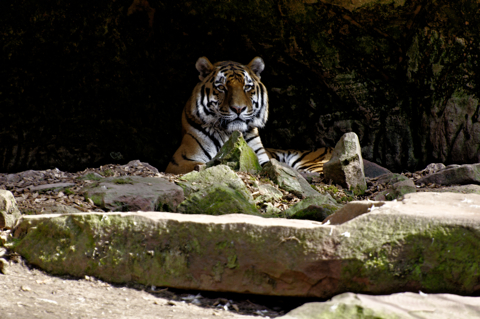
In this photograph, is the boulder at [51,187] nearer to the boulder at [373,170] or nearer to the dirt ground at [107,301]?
the dirt ground at [107,301]

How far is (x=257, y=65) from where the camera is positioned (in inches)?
253

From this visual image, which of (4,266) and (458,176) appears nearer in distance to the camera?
(4,266)

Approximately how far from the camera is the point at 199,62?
6336 mm

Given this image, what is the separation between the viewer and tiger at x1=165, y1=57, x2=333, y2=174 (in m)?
6.02

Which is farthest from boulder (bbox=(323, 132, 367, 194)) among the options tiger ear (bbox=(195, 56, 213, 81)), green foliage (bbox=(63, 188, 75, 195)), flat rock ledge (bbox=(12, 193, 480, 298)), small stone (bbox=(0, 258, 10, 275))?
small stone (bbox=(0, 258, 10, 275))

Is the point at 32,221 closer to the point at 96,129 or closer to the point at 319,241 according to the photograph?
the point at 319,241

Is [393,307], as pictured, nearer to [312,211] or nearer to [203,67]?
[312,211]

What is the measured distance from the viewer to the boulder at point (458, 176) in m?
4.62

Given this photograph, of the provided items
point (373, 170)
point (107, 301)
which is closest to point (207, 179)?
point (107, 301)

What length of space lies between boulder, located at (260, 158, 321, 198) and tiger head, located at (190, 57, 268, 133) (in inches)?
62.0

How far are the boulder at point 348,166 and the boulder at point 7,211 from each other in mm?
3097

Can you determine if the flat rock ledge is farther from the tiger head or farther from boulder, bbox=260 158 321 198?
the tiger head

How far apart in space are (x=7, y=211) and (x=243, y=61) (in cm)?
483

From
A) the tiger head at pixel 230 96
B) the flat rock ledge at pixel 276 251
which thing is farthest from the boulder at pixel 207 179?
the tiger head at pixel 230 96
